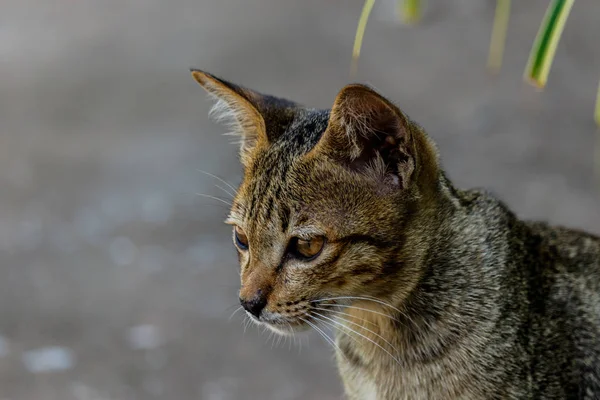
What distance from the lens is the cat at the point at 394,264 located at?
2547mm

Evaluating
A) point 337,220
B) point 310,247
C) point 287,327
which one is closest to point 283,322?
point 287,327

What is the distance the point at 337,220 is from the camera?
2.55 metres

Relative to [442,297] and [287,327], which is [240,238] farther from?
[442,297]

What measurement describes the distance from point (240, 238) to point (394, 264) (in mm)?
526

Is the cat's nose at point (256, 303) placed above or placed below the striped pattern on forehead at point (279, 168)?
below

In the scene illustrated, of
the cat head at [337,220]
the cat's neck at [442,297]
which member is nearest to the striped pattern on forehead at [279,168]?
the cat head at [337,220]

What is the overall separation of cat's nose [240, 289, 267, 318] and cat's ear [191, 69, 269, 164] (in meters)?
0.54

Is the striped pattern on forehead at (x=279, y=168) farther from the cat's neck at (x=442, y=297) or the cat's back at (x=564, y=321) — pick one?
the cat's back at (x=564, y=321)

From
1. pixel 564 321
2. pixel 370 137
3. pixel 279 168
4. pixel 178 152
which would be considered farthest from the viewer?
pixel 178 152

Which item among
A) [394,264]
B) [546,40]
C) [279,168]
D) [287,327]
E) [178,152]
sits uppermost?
[546,40]

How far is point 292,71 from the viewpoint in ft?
24.5

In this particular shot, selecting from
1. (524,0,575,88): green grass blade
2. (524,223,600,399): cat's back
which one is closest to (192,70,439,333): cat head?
(524,0,575,88): green grass blade

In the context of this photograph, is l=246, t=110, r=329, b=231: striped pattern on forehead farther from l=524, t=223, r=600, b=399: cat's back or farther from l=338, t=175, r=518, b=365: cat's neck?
l=524, t=223, r=600, b=399: cat's back

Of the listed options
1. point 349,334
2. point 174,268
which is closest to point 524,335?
point 349,334
